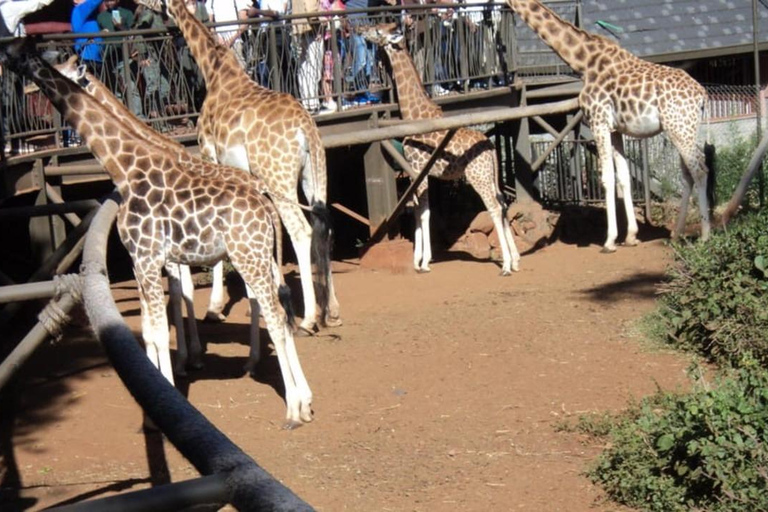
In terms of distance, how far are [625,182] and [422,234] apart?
9.22 feet

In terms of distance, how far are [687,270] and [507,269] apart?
13.6 ft

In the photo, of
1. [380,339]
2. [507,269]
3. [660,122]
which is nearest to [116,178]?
[380,339]

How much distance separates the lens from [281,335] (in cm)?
865

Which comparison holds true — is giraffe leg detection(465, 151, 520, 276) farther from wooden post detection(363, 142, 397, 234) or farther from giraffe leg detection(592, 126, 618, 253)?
giraffe leg detection(592, 126, 618, 253)

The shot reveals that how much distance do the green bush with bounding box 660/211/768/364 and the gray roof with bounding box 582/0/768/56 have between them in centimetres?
1212

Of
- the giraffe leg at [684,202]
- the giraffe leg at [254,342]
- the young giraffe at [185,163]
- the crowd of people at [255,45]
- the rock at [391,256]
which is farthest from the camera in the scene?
the rock at [391,256]

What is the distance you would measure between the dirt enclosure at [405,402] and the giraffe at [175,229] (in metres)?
0.62

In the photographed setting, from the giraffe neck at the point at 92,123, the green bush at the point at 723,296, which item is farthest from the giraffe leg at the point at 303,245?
the green bush at the point at 723,296

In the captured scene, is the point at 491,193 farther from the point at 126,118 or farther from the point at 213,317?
the point at 126,118

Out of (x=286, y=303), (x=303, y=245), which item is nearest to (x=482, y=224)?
(x=303, y=245)

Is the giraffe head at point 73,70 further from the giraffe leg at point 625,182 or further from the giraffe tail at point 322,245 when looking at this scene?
the giraffe leg at point 625,182

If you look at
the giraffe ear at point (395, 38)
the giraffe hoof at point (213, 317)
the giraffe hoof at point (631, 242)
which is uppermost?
the giraffe ear at point (395, 38)

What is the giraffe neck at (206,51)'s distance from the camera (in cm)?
1196

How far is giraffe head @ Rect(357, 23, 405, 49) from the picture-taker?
1478cm
